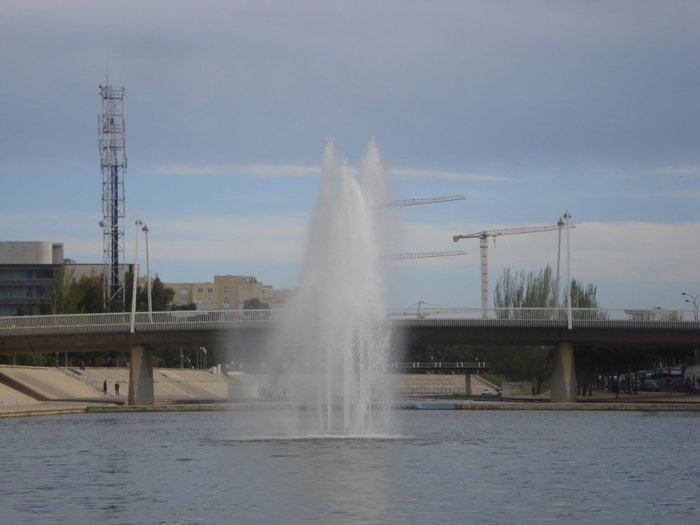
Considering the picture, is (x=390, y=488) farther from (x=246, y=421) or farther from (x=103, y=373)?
(x=103, y=373)

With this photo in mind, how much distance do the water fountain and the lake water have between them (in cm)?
278

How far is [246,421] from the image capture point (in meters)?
65.2

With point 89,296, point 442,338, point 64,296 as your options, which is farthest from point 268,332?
point 89,296

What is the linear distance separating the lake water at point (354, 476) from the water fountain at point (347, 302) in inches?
109

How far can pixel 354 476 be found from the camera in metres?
32.3

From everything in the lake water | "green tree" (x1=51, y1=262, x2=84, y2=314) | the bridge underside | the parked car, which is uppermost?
"green tree" (x1=51, y1=262, x2=84, y2=314)

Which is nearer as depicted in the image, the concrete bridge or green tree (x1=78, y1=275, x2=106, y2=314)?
the concrete bridge

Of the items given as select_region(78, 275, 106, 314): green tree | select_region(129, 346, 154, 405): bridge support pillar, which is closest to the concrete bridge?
select_region(129, 346, 154, 405): bridge support pillar

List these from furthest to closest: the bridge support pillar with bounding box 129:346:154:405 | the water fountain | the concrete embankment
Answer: the bridge support pillar with bounding box 129:346:154:405 → the concrete embankment → the water fountain

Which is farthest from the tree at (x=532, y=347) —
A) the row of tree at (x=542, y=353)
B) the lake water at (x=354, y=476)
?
the lake water at (x=354, y=476)

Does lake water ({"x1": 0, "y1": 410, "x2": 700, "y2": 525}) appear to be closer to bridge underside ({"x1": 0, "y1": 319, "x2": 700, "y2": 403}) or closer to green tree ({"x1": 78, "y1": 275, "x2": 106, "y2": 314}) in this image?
bridge underside ({"x1": 0, "y1": 319, "x2": 700, "y2": 403})

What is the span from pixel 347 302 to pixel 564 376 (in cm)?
4864

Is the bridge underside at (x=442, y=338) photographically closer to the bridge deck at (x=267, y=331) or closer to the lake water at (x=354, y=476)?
the bridge deck at (x=267, y=331)

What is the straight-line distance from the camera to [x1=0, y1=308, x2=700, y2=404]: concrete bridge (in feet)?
289
